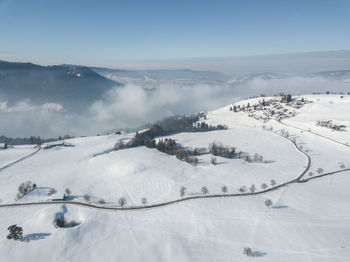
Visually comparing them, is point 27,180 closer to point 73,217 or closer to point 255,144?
point 73,217

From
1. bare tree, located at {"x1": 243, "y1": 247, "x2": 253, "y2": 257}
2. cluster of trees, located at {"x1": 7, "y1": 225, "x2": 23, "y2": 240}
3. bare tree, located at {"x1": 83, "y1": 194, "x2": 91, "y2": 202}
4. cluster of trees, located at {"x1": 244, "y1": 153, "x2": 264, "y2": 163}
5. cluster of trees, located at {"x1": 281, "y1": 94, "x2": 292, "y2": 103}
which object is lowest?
cluster of trees, located at {"x1": 244, "y1": 153, "x2": 264, "y2": 163}

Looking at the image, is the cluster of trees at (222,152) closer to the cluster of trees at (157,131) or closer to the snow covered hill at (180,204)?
the snow covered hill at (180,204)

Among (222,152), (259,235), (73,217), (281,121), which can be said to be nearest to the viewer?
(259,235)

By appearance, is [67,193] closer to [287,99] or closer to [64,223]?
[64,223]

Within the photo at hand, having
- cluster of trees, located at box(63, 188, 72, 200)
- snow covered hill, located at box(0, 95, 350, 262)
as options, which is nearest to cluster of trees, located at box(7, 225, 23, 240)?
snow covered hill, located at box(0, 95, 350, 262)

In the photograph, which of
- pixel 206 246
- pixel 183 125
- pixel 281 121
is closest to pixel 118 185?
pixel 206 246

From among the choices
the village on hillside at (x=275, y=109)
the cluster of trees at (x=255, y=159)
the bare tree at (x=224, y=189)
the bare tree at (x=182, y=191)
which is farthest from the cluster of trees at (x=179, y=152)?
the village on hillside at (x=275, y=109)

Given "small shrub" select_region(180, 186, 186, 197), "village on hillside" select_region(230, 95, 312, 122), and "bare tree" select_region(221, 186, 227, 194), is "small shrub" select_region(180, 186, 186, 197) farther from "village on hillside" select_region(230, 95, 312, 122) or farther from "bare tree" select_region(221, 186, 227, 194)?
"village on hillside" select_region(230, 95, 312, 122)
